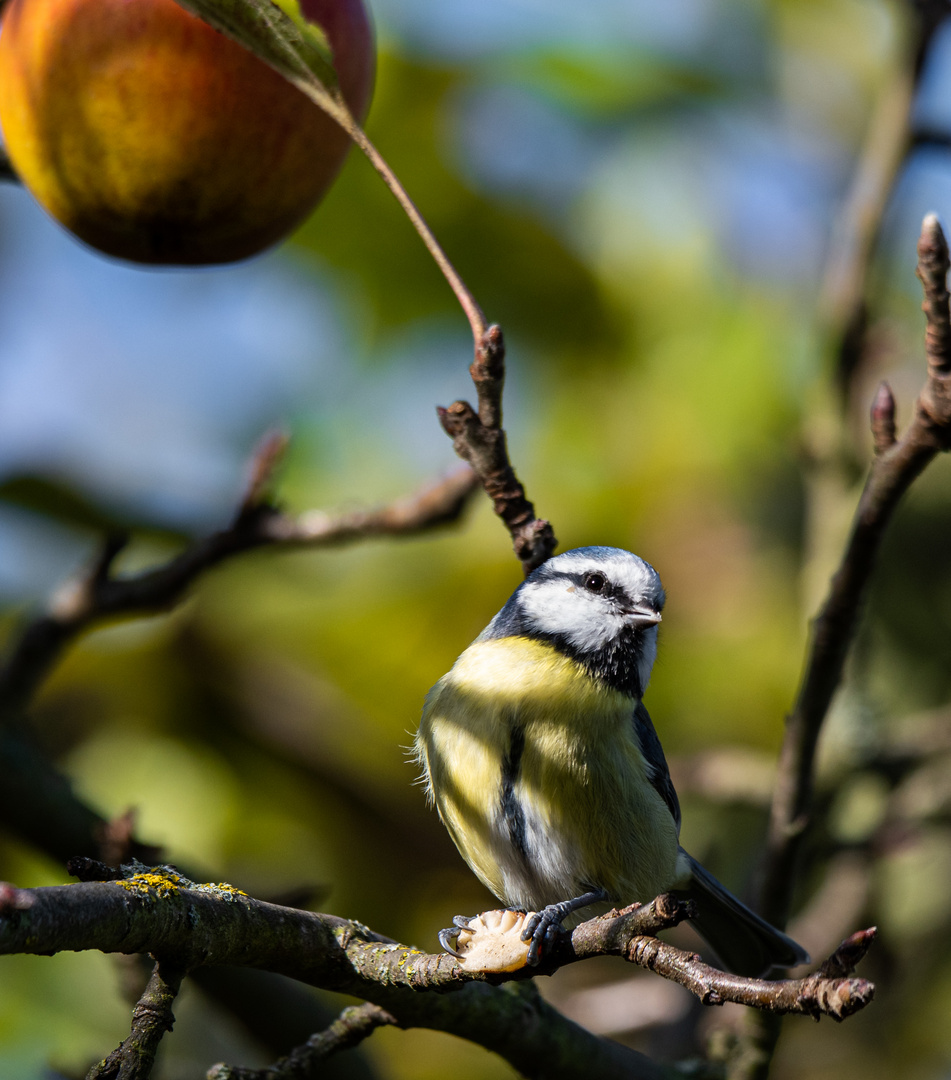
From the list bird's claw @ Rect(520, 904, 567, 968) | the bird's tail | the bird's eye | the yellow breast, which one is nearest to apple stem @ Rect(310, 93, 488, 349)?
bird's claw @ Rect(520, 904, 567, 968)

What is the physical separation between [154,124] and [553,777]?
4.34ft

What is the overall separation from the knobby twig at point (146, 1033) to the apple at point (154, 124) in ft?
3.86

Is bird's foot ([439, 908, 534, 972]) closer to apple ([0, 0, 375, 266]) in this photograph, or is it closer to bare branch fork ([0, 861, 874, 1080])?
bare branch fork ([0, 861, 874, 1080])

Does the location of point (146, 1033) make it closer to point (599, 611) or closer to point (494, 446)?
point (494, 446)

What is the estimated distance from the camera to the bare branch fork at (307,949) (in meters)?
1.10

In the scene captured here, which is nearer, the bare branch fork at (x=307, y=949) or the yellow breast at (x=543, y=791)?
the bare branch fork at (x=307, y=949)

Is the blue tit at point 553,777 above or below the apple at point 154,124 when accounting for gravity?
below

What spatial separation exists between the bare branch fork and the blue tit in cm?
36

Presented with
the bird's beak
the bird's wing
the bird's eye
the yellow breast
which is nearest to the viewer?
the yellow breast

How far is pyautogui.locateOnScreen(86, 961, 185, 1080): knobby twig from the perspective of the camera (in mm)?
1241

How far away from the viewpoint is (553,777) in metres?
2.13

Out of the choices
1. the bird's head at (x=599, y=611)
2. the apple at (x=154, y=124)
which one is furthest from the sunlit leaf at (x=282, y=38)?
the bird's head at (x=599, y=611)

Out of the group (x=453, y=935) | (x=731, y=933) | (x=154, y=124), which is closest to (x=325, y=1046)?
(x=453, y=935)

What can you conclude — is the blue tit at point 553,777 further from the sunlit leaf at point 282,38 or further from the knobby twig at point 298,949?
the sunlit leaf at point 282,38
